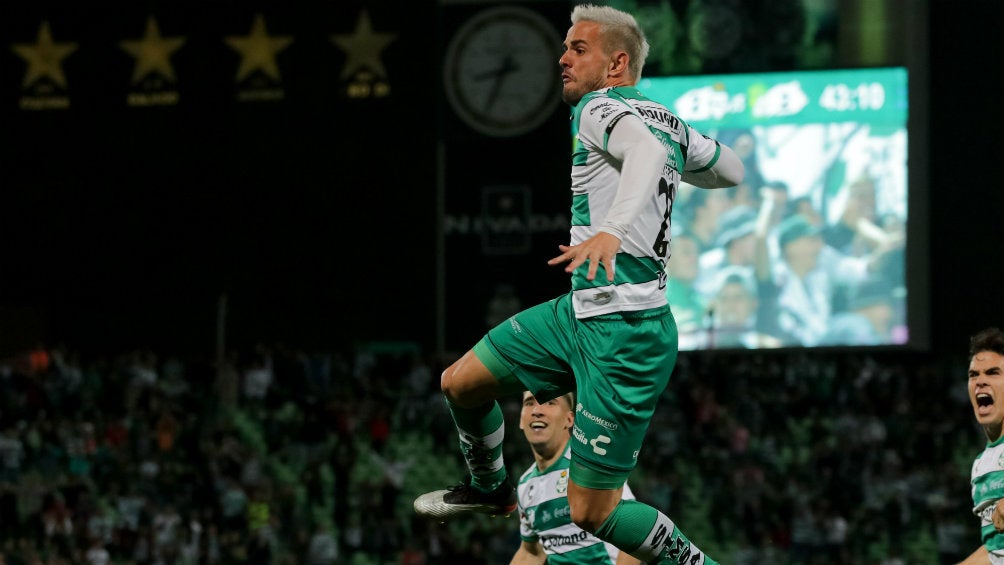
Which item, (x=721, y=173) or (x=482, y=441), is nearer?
(x=721, y=173)

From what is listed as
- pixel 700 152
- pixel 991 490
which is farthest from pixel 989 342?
pixel 700 152

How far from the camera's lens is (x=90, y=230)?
3434 centimetres

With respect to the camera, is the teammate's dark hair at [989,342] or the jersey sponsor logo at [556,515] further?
the jersey sponsor logo at [556,515]

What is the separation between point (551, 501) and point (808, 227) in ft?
59.7

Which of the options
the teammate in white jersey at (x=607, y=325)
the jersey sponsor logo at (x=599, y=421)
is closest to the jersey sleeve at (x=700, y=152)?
the teammate in white jersey at (x=607, y=325)

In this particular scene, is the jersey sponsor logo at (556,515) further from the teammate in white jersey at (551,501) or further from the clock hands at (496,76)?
the clock hands at (496,76)

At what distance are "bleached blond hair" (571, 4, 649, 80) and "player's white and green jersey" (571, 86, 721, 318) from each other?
166mm

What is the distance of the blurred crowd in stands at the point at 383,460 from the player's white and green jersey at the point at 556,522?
9784 mm

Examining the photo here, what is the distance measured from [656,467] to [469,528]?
106 inches

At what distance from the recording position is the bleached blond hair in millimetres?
6473

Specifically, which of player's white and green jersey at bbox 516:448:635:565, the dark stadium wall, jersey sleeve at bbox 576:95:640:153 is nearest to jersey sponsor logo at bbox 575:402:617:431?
jersey sleeve at bbox 576:95:640:153

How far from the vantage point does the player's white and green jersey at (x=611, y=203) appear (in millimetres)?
6301

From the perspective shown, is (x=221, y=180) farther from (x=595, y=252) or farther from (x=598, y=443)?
(x=595, y=252)

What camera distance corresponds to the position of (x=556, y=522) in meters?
8.52
